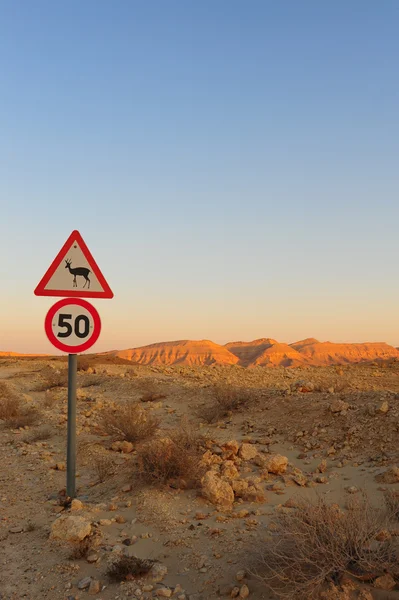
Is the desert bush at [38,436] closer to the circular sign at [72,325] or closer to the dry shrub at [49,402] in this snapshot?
the dry shrub at [49,402]

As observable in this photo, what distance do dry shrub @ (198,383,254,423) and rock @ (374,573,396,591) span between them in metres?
5.95

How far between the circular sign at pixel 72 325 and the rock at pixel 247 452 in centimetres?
254

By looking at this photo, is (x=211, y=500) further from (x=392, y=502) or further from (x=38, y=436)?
(x=38, y=436)

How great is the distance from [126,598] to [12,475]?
3.82 m

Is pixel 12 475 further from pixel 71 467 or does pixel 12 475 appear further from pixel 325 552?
pixel 325 552

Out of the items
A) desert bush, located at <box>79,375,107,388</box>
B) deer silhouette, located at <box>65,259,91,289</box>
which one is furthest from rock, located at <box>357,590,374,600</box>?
desert bush, located at <box>79,375,107,388</box>

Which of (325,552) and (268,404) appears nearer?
(325,552)

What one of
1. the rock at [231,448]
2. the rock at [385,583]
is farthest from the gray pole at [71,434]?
the rock at [385,583]

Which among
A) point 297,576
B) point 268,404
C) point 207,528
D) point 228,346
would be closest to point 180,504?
point 207,528

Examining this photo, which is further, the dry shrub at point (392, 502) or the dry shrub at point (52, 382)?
the dry shrub at point (52, 382)

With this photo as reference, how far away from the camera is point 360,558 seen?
11.1 feet

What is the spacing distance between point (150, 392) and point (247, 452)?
550 cm

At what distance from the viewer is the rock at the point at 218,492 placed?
207 inches

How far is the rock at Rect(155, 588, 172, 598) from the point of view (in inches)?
148
